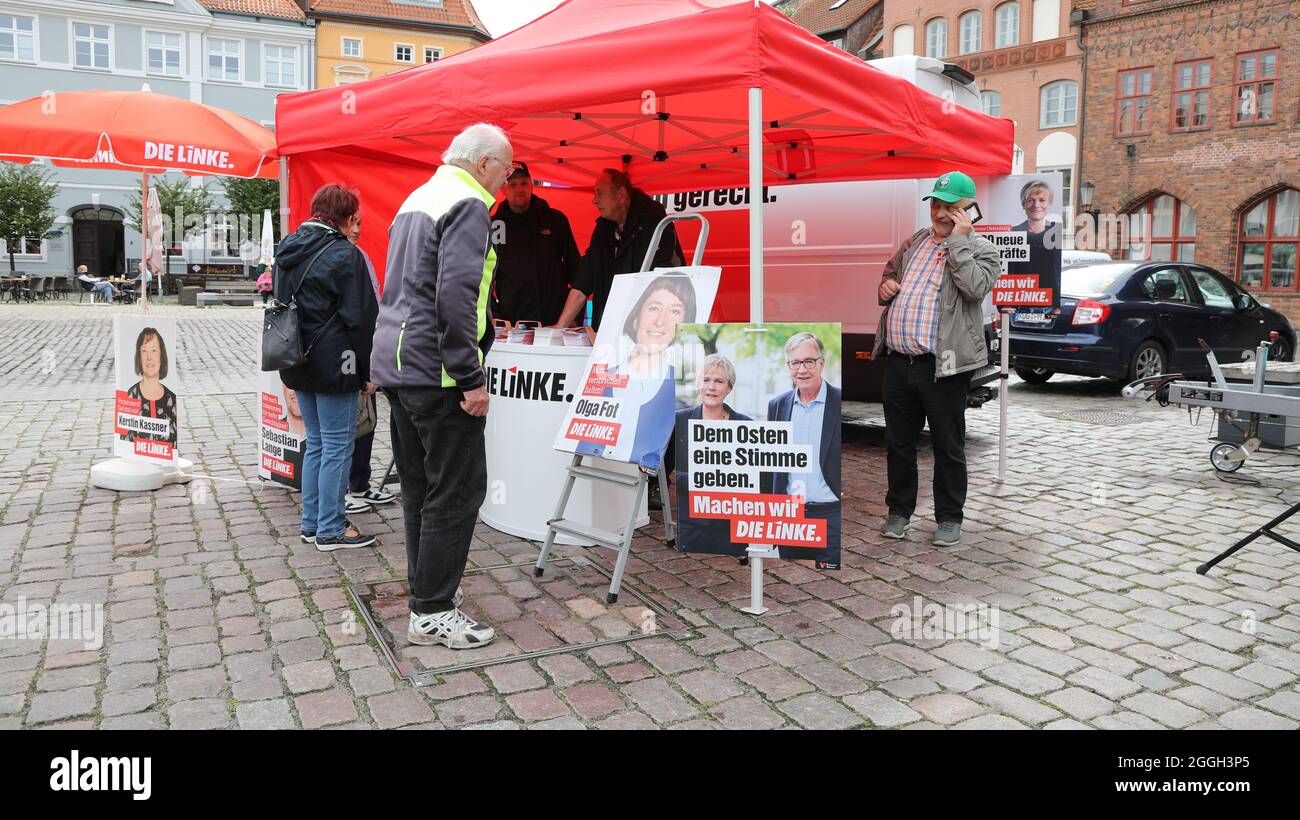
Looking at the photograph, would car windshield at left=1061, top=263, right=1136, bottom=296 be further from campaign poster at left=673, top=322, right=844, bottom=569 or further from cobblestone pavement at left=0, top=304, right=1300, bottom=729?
campaign poster at left=673, top=322, right=844, bottom=569

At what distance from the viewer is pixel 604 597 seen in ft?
14.3

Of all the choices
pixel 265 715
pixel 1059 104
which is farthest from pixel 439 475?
pixel 1059 104

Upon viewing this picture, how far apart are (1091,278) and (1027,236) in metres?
5.59

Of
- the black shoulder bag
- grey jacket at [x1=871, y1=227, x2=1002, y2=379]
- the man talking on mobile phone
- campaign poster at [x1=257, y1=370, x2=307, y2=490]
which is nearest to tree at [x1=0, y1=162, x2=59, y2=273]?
campaign poster at [x1=257, y1=370, x2=307, y2=490]

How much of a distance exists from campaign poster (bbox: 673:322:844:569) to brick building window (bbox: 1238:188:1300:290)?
26.6 m

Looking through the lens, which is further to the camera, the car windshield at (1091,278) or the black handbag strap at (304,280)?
the car windshield at (1091,278)

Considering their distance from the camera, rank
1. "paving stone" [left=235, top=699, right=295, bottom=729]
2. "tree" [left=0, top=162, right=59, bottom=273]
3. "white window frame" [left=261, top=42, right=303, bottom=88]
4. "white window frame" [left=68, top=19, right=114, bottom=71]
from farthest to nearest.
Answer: "white window frame" [left=261, top=42, right=303, bottom=88] → "white window frame" [left=68, top=19, right=114, bottom=71] → "tree" [left=0, top=162, right=59, bottom=273] → "paving stone" [left=235, top=699, right=295, bottom=729]

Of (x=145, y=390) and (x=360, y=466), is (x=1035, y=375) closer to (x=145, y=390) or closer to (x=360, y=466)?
(x=360, y=466)

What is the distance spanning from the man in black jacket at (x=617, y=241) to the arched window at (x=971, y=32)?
30483 millimetres

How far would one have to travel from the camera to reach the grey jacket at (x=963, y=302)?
16.4 feet

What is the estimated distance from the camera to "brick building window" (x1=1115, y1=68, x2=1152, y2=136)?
2720 cm

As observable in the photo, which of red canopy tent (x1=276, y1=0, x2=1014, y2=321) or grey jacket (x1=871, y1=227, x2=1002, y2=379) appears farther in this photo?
grey jacket (x1=871, y1=227, x2=1002, y2=379)

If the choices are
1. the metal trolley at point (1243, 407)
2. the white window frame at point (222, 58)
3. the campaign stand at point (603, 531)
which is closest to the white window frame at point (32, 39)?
the white window frame at point (222, 58)

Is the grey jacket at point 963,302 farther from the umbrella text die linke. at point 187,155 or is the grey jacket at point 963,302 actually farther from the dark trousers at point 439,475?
the umbrella text die linke. at point 187,155
